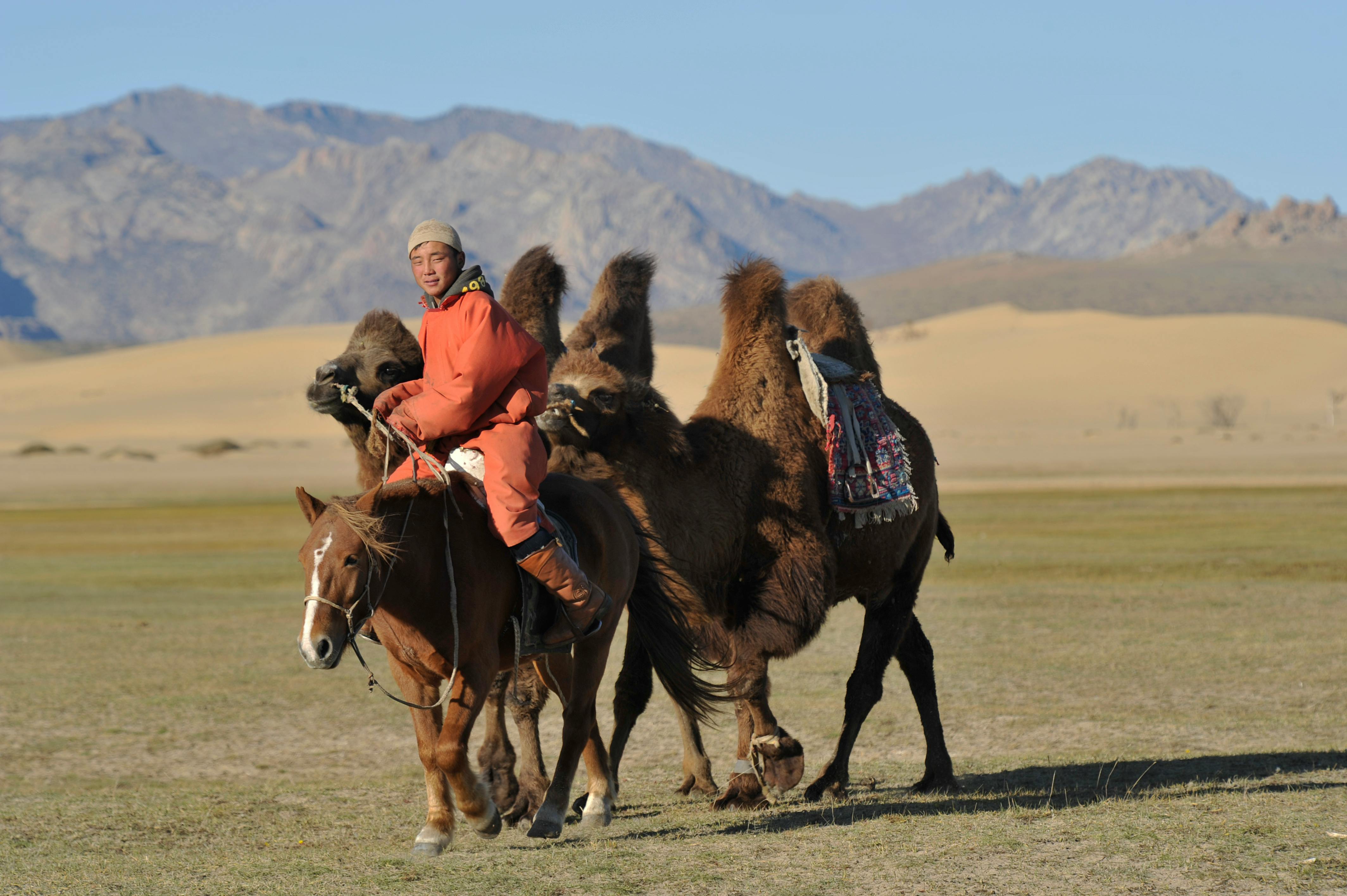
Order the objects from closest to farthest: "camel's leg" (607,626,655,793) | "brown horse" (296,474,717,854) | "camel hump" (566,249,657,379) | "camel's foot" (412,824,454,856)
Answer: "brown horse" (296,474,717,854) → "camel's foot" (412,824,454,856) → "camel's leg" (607,626,655,793) → "camel hump" (566,249,657,379)

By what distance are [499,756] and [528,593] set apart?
1642mm

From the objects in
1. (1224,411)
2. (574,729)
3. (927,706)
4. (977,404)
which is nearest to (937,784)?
(927,706)

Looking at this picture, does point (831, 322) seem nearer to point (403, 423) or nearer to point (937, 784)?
point (937, 784)

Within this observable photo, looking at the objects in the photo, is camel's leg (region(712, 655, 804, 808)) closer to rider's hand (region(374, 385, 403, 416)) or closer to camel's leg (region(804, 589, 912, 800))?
camel's leg (region(804, 589, 912, 800))

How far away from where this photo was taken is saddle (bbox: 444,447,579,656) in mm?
5766

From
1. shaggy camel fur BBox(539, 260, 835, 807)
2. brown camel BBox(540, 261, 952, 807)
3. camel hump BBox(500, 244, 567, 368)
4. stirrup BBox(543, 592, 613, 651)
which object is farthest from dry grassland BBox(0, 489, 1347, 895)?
camel hump BBox(500, 244, 567, 368)

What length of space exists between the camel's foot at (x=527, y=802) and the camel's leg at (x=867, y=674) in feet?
4.32

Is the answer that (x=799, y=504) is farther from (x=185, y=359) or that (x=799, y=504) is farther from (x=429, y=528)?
(x=185, y=359)

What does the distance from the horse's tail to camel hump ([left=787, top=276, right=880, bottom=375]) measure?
259 cm

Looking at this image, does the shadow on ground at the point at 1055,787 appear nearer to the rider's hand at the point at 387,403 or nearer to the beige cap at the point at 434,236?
the rider's hand at the point at 387,403

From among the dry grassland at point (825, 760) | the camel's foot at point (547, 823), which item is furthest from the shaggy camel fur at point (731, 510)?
the camel's foot at point (547, 823)

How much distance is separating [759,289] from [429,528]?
3205mm

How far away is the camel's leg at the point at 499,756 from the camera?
7.09 m

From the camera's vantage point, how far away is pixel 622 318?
9.02 m
